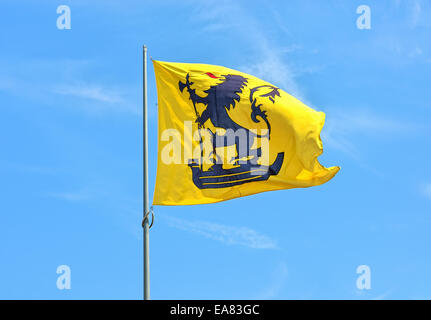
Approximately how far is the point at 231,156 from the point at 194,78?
125 inches

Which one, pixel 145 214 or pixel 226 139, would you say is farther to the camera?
pixel 226 139

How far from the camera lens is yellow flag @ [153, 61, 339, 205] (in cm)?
2262

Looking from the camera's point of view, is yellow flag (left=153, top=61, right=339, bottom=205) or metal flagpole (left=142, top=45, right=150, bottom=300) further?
yellow flag (left=153, top=61, right=339, bottom=205)

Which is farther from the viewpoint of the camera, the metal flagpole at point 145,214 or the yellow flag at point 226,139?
the yellow flag at point 226,139

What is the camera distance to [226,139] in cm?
2344

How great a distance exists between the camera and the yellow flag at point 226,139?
2262cm

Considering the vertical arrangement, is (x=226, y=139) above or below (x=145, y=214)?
above

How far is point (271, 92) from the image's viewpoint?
2423 centimetres
